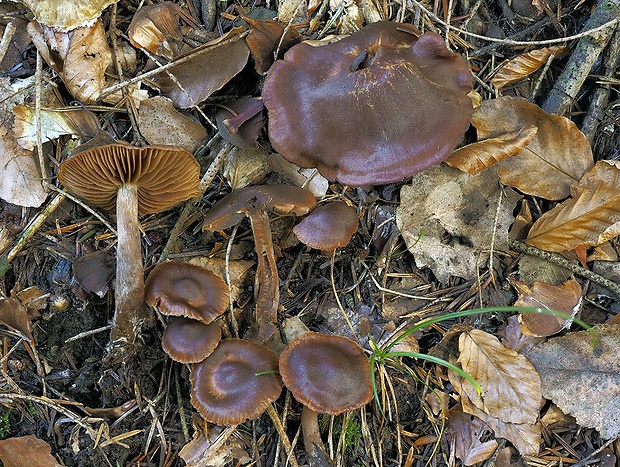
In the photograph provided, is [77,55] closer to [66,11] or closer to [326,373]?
[66,11]

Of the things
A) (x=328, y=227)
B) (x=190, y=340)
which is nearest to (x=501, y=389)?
(x=328, y=227)

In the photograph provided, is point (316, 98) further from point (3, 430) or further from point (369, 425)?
point (3, 430)

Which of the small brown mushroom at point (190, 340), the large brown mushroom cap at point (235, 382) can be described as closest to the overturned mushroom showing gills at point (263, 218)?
the large brown mushroom cap at point (235, 382)

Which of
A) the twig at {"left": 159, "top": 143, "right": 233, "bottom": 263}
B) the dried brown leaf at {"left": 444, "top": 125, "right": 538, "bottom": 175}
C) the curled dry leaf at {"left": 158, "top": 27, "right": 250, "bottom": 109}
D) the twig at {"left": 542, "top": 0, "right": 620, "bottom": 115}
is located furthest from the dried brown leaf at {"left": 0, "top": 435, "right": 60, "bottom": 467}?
the twig at {"left": 542, "top": 0, "right": 620, "bottom": 115}

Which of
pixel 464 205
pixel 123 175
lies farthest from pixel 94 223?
pixel 464 205

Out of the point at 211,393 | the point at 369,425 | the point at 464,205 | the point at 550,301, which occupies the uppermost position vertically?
the point at 464,205

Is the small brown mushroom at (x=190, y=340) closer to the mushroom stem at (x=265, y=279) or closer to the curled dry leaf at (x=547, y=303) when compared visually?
the mushroom stem at (x=265, y=279)
